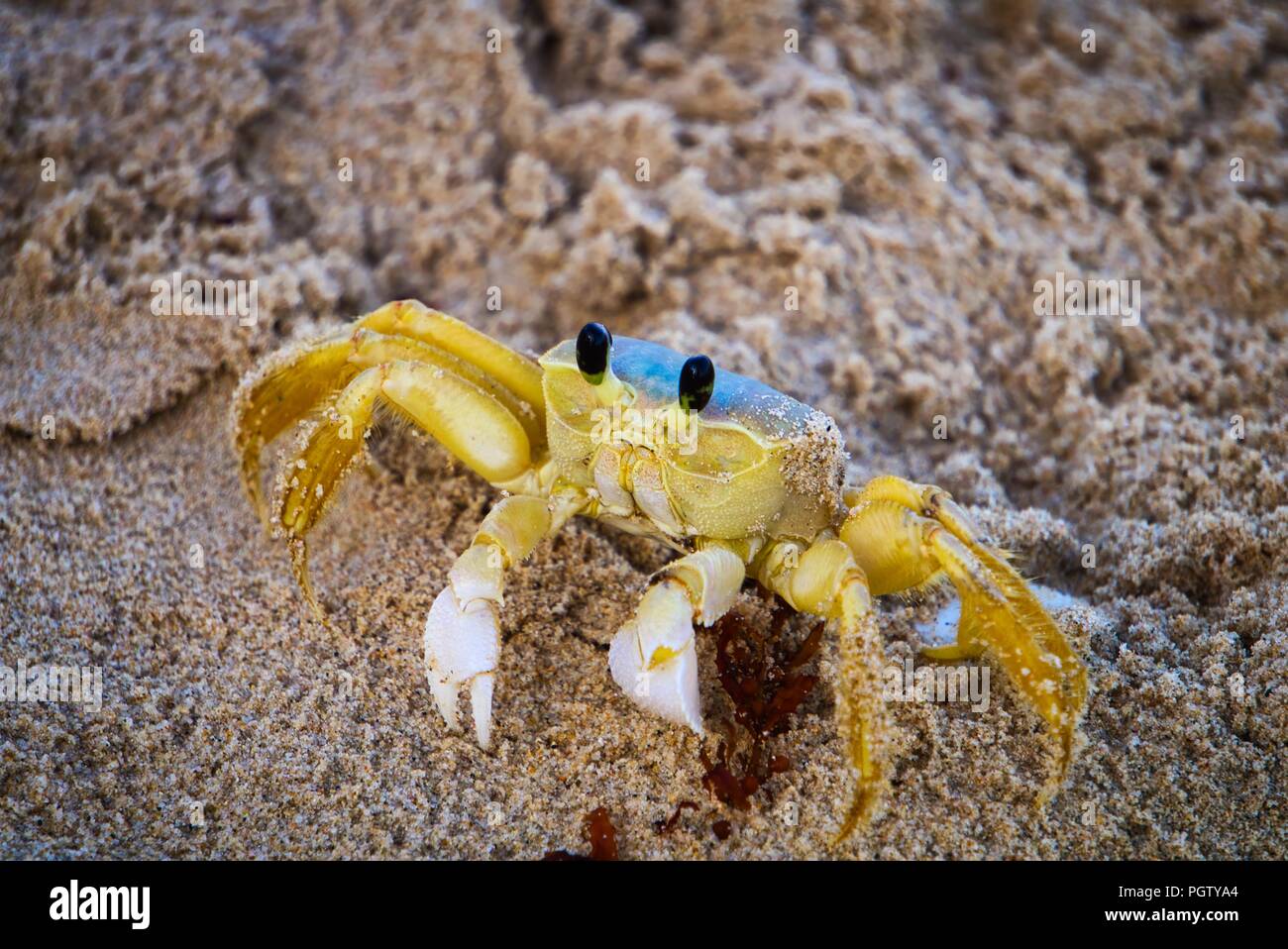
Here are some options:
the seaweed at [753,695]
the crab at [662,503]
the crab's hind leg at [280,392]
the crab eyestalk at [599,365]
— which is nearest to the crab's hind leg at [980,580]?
the crab at [662,503]

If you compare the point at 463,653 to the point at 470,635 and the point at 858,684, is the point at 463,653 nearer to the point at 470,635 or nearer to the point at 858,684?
the point at 470,635

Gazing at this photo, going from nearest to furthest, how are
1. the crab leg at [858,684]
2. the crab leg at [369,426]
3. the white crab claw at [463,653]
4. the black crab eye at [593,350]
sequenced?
the crab leg at [858,684]
the white crab claw at [463,653]
the black crab eye at [593,350]
the crab leg at [369,426]

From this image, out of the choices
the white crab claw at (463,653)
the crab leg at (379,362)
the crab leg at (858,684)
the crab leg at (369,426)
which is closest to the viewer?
the crab leg at (858,684)

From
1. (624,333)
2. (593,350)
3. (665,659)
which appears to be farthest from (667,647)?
(624,333)

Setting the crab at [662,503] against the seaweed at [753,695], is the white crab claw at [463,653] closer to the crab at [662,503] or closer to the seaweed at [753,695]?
the crab at [662,503]
